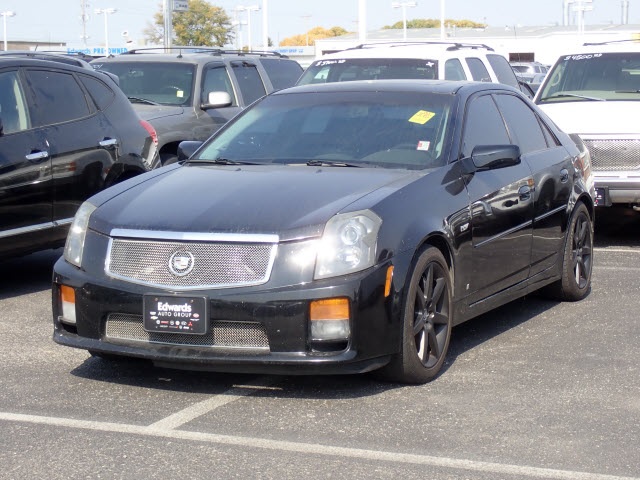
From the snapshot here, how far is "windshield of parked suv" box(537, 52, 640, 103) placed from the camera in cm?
1238

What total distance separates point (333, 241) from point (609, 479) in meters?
1.75

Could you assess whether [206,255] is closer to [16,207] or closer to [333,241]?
[333,241]

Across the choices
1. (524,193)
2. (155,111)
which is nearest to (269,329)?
(524,193)

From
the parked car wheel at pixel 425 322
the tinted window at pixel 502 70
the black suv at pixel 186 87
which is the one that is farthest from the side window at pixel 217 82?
the parked car wheel at pixel 425 322

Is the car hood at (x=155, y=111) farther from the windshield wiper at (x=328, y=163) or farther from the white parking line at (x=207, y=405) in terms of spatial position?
the white parking line at (x=207, y=405)

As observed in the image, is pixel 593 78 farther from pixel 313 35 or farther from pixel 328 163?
pixel 313 35

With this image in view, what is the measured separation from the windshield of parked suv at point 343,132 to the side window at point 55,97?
7.08 ft

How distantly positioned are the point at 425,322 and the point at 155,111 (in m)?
7.82

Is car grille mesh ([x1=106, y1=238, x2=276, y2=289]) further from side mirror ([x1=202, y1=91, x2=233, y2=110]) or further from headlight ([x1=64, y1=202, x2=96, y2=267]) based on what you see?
side mirror ([x1=202, y1=91, x2=233, y2=110])

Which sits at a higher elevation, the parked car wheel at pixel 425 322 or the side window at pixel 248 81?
the side window at pixel 248 81

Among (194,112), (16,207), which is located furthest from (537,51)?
(16,207)

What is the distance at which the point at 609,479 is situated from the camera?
4.64 m

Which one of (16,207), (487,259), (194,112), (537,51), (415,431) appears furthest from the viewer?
(537,51)

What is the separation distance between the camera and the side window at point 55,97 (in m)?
9.07
